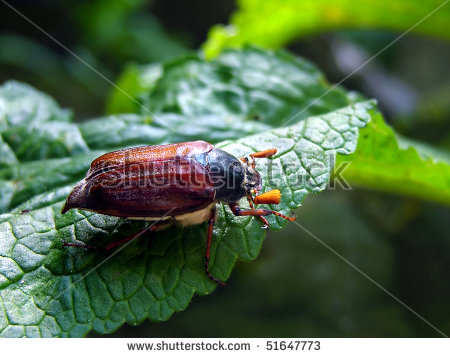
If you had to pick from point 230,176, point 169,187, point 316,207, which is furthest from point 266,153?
point 316,207

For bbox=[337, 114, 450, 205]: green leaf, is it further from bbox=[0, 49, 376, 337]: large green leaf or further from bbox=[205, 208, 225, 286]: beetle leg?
bbox=[205, 208, 225, 286]: beetle leg

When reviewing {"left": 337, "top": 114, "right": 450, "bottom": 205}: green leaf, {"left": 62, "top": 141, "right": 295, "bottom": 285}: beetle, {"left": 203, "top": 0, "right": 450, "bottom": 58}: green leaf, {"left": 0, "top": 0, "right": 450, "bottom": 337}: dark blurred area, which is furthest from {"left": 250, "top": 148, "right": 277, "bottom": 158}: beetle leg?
{"left": 0, "top": 0, "right": 450, "bottom": 337}: dark blurred area

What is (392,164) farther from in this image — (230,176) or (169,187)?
(169,187)

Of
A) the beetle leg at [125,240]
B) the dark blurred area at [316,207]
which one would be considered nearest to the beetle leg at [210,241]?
the beetle leg at [125,240]

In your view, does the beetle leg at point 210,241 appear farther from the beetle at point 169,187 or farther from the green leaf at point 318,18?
the green leaf at point 318,18

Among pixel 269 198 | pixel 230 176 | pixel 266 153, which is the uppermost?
pixel 266 153

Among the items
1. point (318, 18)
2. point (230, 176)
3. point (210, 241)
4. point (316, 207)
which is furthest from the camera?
point (316, 207)

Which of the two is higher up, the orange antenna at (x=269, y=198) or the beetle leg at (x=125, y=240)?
the orange antenna at (x=269, y=198)
